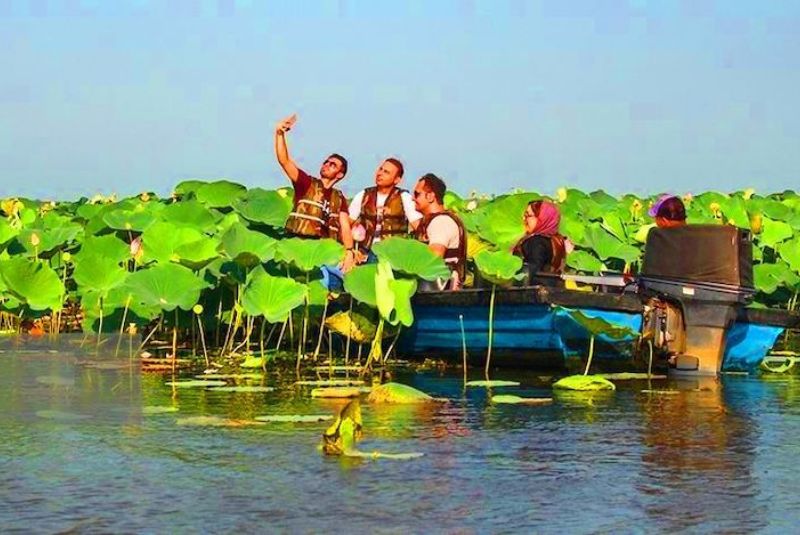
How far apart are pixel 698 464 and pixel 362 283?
3.51 m

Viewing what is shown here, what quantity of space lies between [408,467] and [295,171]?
502cm

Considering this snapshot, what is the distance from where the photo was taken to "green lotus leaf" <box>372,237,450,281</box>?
30.6ft

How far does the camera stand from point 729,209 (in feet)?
48.2

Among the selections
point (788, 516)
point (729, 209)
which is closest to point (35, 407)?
point (788, 516)

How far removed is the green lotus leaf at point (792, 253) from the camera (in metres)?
12.5

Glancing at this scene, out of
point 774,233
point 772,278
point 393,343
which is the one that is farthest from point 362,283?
point 774,233

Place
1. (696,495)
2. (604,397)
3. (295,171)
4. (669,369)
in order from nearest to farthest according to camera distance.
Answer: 1. (696,495)
2. (604,397)
3. (669,369)
4. (295,171)

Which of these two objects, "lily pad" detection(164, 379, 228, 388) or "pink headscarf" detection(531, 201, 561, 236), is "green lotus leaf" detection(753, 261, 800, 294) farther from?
"lily pad" detection(164, 379, 228, 388)

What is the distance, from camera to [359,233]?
1058cm

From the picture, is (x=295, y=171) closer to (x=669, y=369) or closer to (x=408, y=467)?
(x=669, y=369)

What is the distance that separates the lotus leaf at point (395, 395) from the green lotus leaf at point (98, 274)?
3181mm

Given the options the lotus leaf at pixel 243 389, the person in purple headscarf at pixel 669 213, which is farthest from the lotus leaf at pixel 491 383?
the person in purple headscarf at pixel 669 213

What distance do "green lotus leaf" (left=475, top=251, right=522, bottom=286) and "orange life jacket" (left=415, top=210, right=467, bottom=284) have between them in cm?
81

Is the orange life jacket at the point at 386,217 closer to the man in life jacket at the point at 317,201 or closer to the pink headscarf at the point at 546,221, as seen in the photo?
the man in life jacket at the point at 317,201
